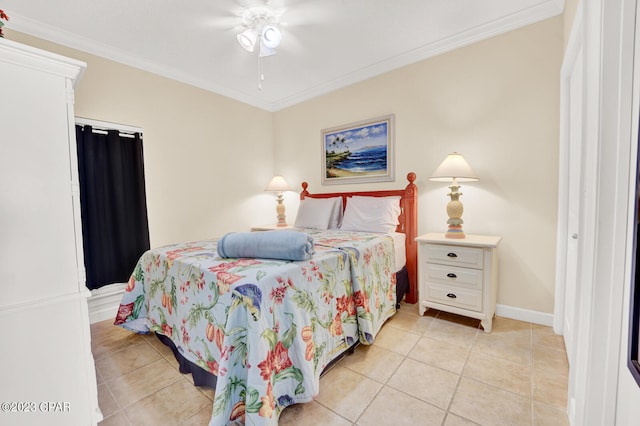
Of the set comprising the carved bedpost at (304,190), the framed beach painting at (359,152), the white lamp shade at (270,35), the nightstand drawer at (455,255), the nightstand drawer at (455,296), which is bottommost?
the nightstand drawer at (455,296)

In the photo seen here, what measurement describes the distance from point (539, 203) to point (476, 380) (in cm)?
149

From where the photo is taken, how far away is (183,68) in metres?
2.93

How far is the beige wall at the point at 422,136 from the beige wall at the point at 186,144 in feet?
0.04

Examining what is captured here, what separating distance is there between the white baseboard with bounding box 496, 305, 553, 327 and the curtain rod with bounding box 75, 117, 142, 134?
3870 millimetres

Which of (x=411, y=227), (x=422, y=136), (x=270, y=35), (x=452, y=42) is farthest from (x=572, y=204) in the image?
(x=270, y=35)

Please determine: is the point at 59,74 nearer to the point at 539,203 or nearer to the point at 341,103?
the point at 341,103

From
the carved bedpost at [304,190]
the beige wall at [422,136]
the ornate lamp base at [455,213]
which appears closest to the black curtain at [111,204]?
the beige wall at [422,136]

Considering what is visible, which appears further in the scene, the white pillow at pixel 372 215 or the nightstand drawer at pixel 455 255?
the white pillow at pixel 372 215

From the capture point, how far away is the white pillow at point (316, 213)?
3119 mm

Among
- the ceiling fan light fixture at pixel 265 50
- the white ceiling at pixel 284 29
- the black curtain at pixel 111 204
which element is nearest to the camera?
the white ceiling at pixel 284 29

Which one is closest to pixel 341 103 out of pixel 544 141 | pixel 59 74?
pixel 544 141

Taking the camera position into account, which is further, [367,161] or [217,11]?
[367,161]

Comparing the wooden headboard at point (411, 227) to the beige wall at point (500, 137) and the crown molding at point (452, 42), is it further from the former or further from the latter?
the crown molding at point (452, 42)

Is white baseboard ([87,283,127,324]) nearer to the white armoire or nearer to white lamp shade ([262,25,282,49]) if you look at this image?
the white armoire
